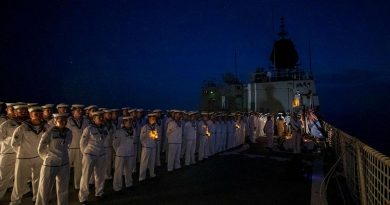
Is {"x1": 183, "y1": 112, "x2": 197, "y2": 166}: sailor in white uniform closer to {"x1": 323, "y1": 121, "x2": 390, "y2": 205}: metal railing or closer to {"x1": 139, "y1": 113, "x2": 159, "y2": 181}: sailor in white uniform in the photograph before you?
{"x1": 139, "y1": 113, "x2": 159, "y2": 181}: sailor in white uniform

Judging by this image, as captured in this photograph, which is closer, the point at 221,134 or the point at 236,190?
the point at 236,190

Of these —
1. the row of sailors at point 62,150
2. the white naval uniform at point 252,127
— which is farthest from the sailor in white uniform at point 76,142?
the white naval uniform at point 252,127

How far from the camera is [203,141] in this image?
12.7 metres

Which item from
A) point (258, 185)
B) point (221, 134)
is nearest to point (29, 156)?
point (258, 185)

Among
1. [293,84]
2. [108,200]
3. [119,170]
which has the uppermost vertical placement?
[293,84]

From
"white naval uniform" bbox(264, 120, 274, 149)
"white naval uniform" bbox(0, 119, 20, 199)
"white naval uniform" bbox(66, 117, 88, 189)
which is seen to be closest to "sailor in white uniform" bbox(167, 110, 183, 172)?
"white naval uniform" bbox(66, 117, 88, 189)

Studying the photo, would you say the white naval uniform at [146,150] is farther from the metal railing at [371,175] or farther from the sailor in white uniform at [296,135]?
the sailor in white uniform at [296,135]

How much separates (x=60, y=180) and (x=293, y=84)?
20.5 metres

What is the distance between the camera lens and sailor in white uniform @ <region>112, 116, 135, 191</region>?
308 inches

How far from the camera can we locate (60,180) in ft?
20.0

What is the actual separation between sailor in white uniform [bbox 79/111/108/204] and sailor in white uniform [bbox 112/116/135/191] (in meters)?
0.55

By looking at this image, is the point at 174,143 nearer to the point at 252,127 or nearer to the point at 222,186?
the point at 222,186

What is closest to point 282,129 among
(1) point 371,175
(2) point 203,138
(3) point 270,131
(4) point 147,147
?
(3) point 270,131

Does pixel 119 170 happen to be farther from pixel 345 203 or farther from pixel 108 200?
pixel 345 203
